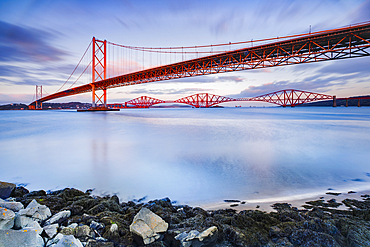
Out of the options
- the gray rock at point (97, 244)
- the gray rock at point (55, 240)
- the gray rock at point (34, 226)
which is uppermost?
Result: the gray rock at point (34, 226)

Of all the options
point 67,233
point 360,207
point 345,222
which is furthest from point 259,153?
→ point 67,233

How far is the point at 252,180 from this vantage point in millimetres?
3314

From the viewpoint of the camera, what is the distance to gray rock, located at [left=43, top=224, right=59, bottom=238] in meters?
1.54

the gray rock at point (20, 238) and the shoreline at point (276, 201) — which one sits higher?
the gray rock at point (20, 238)

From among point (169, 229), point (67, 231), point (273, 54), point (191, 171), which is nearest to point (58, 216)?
point (67, 231)

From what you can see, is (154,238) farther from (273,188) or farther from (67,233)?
(273,188)

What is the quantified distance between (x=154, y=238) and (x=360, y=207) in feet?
8.57

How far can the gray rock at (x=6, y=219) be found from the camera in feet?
5.01

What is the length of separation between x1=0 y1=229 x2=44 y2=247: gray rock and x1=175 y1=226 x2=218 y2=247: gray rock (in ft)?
3.65

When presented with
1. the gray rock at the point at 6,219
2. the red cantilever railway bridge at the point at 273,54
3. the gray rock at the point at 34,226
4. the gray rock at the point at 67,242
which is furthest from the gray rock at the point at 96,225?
the red cantilever railway bridge at the point at 273,54

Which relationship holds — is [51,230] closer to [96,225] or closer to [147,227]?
[96,225]

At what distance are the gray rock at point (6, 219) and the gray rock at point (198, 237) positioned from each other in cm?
146

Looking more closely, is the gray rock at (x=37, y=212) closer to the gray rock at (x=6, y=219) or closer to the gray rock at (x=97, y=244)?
the gray rock at (x=6, y=219)

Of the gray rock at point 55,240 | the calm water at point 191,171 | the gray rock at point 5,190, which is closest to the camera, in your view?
the gray rock at point 55,240
